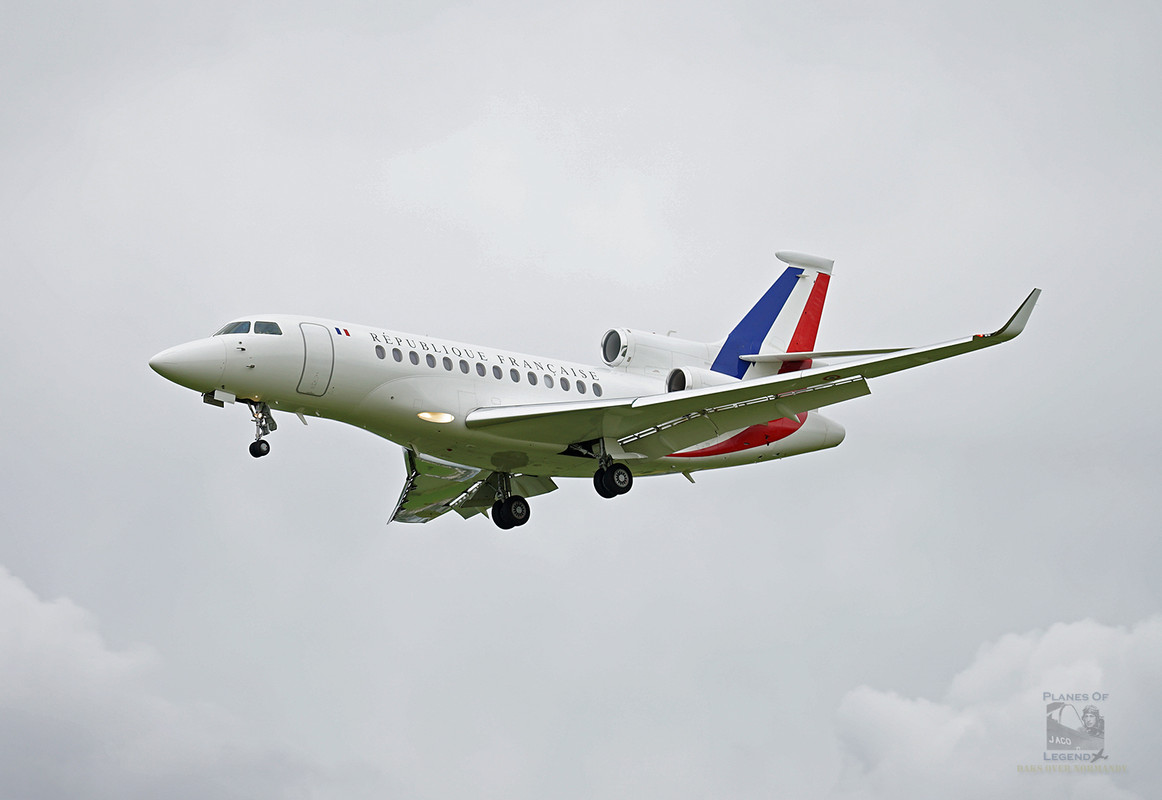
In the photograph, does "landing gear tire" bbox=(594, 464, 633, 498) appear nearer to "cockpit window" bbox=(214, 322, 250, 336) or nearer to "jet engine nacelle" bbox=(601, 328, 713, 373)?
"jet engine nacelle" bbox=(601, 328, 713, 373)

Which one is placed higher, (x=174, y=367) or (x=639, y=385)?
(x=639, y=385)

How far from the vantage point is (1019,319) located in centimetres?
2389

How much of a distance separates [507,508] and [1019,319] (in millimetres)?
12848

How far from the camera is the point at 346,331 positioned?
2794cm

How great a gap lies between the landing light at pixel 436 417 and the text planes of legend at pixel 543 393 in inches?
1.1

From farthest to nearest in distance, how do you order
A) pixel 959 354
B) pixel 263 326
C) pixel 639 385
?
pixel 639 385 < pixel 263 326 < pixel 959 354

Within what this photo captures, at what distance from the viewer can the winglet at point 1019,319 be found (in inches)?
935


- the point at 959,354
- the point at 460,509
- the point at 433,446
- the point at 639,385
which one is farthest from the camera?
the point at 460,509

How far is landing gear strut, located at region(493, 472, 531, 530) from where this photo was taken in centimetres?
3222

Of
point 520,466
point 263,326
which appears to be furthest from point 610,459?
point 263,326

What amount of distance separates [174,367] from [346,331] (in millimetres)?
3402

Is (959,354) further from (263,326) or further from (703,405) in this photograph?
(263,326)

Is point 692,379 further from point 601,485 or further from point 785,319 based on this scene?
point 785,319

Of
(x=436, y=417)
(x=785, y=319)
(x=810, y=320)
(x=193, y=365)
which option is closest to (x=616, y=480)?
(x=436, y=417)
